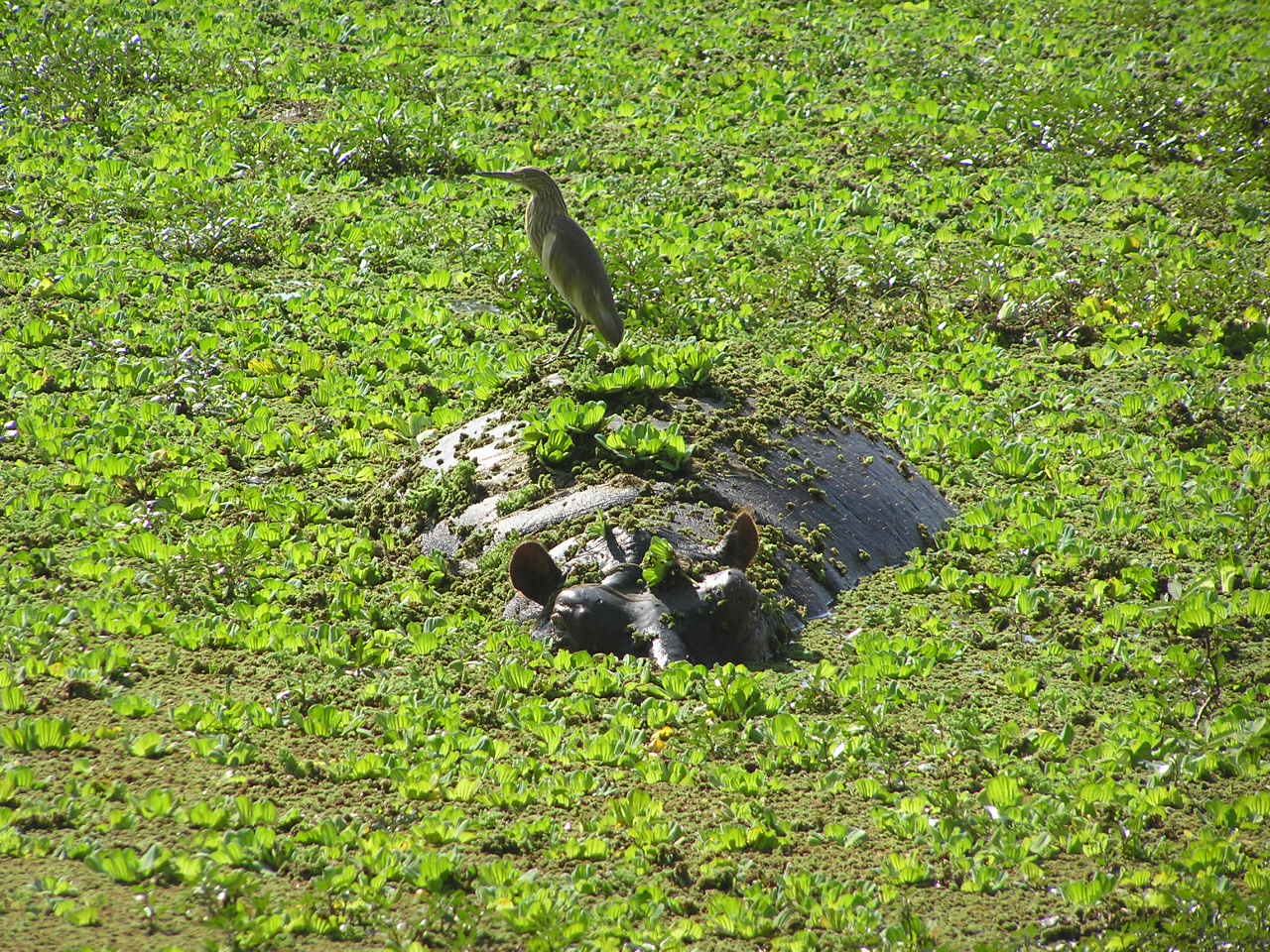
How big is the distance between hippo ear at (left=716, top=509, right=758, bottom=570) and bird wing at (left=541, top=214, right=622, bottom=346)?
10.1ft

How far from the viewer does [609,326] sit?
9875 mm

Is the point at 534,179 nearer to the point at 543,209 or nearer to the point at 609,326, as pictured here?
the point at 543,209

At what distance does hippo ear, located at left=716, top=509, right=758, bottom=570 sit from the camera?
7066 millimetres

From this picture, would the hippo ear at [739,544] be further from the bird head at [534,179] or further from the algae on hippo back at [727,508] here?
the bird head at [534,179]

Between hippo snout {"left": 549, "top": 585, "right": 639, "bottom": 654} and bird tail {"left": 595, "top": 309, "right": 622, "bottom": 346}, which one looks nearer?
hippo snout {"left": 549, "top": 585, "right": 639, "bottom": 654}

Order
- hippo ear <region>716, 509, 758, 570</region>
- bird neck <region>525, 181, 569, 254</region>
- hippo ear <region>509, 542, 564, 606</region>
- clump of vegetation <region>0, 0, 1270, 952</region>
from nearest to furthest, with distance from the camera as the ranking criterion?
clump of vegetation <region>0, 0, 1270, 952</region>
hippo ear <region>509, 542, 564, 606</region>
hippo ear <region>716, 509, 758, 570</region>
bird neck <region>525, 181, 569, 254</region>

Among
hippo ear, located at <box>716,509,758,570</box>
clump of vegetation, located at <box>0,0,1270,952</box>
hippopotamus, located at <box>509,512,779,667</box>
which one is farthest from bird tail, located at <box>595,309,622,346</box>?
hippopotamus, located at <box>509,512,779,667</box>

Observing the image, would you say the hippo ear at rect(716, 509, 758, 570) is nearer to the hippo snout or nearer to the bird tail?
the hippo snout

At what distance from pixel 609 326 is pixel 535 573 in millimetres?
3323

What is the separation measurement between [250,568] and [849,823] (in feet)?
12.0

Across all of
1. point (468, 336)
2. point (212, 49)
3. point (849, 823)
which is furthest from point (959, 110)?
point (849, 823)

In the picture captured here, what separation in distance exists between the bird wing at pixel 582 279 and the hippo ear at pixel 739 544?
10.1 feet

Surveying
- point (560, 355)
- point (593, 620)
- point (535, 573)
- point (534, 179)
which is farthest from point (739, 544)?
point (534, 179)

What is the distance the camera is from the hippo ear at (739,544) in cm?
707
